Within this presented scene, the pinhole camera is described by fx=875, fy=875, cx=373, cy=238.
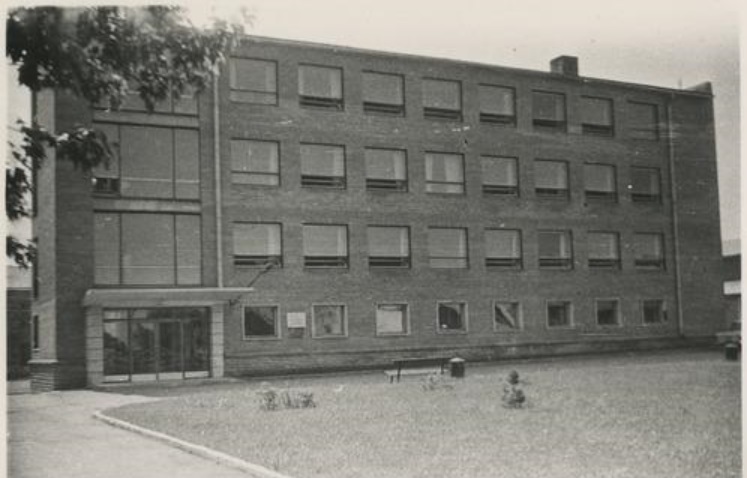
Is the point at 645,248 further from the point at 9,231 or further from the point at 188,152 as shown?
the point at 9,231

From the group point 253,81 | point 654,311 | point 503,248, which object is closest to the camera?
point 253,81

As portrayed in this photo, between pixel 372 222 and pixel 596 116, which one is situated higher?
pixel 596 116

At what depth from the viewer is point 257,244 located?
29016mm

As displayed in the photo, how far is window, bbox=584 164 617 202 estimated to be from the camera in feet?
115

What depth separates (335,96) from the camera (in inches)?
1206

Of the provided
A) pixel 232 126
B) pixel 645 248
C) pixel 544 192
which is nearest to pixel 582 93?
pixel 544 192

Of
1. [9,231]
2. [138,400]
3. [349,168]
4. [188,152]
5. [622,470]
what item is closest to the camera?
[9,231]

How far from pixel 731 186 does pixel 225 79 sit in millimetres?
21792

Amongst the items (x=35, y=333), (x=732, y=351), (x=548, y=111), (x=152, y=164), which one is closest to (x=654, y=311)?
(x=548, y=111)

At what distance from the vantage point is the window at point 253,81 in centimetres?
2902

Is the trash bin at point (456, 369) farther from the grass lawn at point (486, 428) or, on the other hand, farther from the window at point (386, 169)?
the window at point (386, 169)

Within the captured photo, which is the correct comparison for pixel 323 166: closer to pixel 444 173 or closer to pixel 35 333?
pixel 444 173

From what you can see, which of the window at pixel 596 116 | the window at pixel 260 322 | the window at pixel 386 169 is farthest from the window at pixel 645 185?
the window at pixel 260 322

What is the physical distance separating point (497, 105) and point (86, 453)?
2454 cm
